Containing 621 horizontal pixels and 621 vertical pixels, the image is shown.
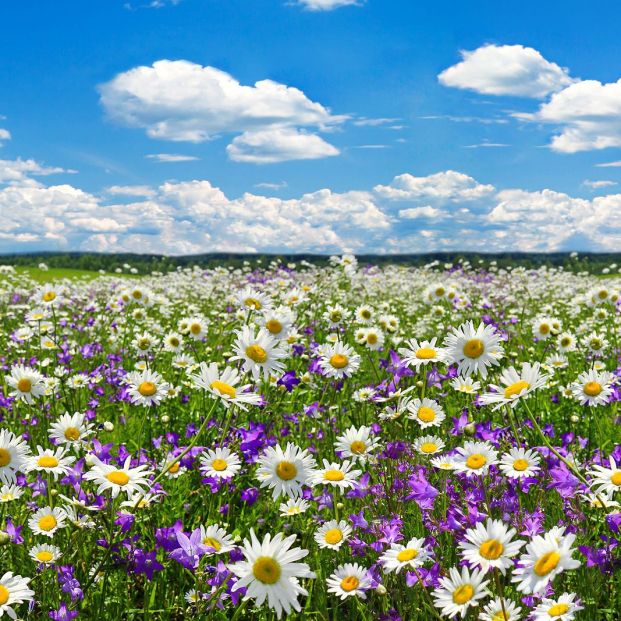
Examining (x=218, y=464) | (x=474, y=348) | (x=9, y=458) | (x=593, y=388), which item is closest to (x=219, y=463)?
(x=218, y=464)

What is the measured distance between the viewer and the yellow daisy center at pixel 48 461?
3330 millimetres

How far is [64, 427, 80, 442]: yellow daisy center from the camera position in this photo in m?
3.92

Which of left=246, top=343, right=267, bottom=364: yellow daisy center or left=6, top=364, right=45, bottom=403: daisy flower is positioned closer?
left=246, top=343, right=267, bottom=364: yellow daisy center

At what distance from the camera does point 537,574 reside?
2.18 meters

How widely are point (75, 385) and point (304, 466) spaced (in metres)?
3.70

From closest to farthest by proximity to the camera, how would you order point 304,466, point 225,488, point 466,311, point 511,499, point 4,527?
1. point 304,466
2. point 511,499
3. point 4,527
4. point 225,488
5. point 466,311

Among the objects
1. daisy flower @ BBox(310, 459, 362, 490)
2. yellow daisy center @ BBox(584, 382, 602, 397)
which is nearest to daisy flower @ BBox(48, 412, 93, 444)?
daisy flower @ BBox(310, 459, 362, 490)

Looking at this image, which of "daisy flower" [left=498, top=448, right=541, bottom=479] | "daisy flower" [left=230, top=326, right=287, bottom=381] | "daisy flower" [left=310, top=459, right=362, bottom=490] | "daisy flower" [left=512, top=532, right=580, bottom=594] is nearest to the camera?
"daisy flower" [left=512, top=532, right=580, bottom=594]

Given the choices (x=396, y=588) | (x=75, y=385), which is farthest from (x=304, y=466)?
(x=75, y=385)

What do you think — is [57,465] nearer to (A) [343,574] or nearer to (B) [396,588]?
(A) [343,574]

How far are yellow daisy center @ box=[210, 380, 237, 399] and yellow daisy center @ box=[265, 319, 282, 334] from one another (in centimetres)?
130

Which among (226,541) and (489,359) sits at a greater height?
(489,359)

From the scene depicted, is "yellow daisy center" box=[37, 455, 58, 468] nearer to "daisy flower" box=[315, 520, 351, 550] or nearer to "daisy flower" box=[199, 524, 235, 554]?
"daisy flower" box=[199, 524, 235, 554]

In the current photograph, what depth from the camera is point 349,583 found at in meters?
2.80
